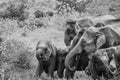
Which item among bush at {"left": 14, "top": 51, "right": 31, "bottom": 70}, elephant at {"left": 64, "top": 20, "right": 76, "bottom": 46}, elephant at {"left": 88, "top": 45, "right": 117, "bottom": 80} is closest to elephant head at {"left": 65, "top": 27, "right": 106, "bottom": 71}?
elephant at {"left": 88, "top": 45, "right": 117, "bottom": 80}

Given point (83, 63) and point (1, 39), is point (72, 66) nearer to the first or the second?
point (83, 63)

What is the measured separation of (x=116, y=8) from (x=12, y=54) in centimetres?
1281

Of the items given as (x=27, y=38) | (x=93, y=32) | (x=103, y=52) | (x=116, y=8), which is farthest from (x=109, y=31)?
(x=116, y=8)

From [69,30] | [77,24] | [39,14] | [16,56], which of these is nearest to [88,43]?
[69,30]

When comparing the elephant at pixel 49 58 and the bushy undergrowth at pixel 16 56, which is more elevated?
the elephant at pixel 49 58

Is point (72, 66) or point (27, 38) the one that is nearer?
point (72, 66)

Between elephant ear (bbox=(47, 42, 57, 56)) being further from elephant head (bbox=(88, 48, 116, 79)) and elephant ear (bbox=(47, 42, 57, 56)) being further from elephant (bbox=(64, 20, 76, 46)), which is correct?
elephant (bbox=(64, 20, 76, 46))

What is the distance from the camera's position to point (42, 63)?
1077cm

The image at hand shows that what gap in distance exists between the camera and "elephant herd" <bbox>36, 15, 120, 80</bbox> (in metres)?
9.57

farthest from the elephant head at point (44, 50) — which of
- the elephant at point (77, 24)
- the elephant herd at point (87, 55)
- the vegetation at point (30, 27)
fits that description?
the elephant at point (77, 24)

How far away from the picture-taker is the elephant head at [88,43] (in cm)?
994

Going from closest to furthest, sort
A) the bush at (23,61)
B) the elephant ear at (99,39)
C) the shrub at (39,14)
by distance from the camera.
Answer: the elephant ear at (99,39), the bush at (23,61), the shrub at (39,14)

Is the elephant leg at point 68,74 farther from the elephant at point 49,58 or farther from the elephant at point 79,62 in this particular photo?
the elephant at point 49,58

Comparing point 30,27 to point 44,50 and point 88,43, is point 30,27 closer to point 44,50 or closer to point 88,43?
point 44,50
